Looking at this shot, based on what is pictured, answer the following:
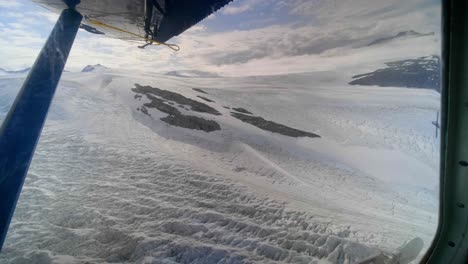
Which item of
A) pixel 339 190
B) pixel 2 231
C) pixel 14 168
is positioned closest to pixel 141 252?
pixel 2 231

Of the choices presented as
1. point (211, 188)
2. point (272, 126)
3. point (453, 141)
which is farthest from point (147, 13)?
point (272, 126)

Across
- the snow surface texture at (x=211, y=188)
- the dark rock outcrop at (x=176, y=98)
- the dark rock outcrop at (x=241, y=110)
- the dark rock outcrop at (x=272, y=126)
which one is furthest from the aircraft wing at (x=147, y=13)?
the dark rock outcrop at (x=241, y=110)

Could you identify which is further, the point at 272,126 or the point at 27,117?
the point at 272,126

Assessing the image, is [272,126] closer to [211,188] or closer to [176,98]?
[176,98]

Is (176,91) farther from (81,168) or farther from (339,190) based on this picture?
(339,190)

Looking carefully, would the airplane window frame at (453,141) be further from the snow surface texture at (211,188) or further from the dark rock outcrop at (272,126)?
the dark rock outcrop at (272,126)

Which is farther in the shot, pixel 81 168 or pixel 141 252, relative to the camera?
pixel 81 168
